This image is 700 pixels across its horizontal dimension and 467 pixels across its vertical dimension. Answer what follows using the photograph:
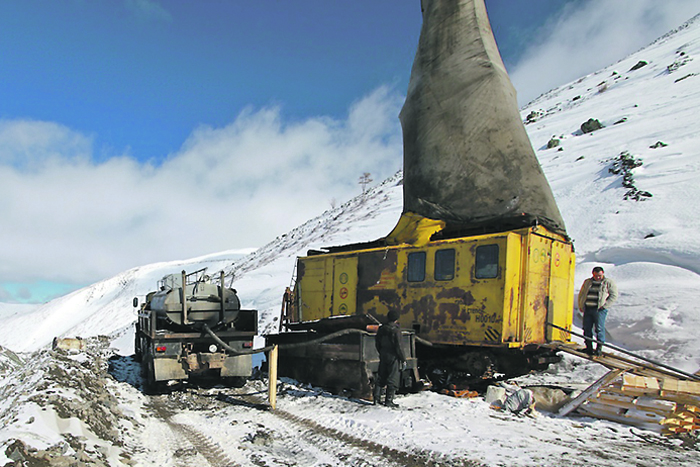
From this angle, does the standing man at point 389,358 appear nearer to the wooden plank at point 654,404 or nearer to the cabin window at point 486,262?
the cabin window at point 486,262

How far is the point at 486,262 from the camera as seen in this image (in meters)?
8.44

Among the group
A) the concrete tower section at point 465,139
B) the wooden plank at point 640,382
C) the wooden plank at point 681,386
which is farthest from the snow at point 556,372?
the concrete tower section at point 465,139

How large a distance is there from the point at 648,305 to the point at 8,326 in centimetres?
6967

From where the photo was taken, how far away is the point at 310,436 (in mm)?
6281

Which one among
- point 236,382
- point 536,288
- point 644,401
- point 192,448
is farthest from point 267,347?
point 644,401

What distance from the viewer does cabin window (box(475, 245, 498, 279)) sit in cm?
833

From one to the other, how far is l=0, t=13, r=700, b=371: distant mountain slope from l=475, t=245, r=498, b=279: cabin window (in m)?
4.30

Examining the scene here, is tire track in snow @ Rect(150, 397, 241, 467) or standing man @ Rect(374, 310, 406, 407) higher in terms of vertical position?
standing man @ Rect(374, 310, 406, 407)

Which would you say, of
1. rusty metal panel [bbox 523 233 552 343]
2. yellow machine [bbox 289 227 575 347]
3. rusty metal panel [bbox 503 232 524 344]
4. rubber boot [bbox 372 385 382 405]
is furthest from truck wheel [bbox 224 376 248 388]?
rusty metal panel [bbox 523 233 552 343]

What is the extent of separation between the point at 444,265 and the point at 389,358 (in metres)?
2.24

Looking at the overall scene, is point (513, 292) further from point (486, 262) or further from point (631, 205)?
point (631, 205)

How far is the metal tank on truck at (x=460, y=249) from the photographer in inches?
334

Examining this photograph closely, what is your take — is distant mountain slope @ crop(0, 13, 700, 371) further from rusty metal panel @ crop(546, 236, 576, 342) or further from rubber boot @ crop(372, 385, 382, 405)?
rubber boot @ crop(372, 385, 382, 405)

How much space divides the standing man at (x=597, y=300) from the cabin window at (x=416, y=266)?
3.09 m
